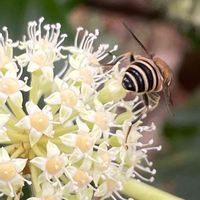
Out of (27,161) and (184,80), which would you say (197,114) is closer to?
(184,80)

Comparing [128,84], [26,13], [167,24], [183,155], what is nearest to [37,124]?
[128,84]

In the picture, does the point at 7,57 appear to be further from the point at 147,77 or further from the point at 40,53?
the point at 147,77

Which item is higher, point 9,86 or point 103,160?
point 9,86

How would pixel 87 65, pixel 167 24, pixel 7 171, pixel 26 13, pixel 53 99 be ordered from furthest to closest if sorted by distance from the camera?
1. pixel 167 24
2. pixel 26 13
3. pixel 87 65
4. pixel 53 99
5. pixel 7 171

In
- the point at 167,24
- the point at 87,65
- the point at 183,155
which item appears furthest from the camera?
the point at 167,24

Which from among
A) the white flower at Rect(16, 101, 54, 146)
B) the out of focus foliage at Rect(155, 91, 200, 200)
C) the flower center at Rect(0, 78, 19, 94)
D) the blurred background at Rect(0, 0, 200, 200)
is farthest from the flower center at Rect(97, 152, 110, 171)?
the out of focus foliage at Rect(155, 91, 200, 200)

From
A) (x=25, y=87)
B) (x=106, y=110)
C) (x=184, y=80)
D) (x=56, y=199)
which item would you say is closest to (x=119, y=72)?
(x=106, y=110)

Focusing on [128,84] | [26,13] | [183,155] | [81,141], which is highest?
[26,13]

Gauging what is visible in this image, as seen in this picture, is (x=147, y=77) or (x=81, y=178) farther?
(x=147, y=77)
